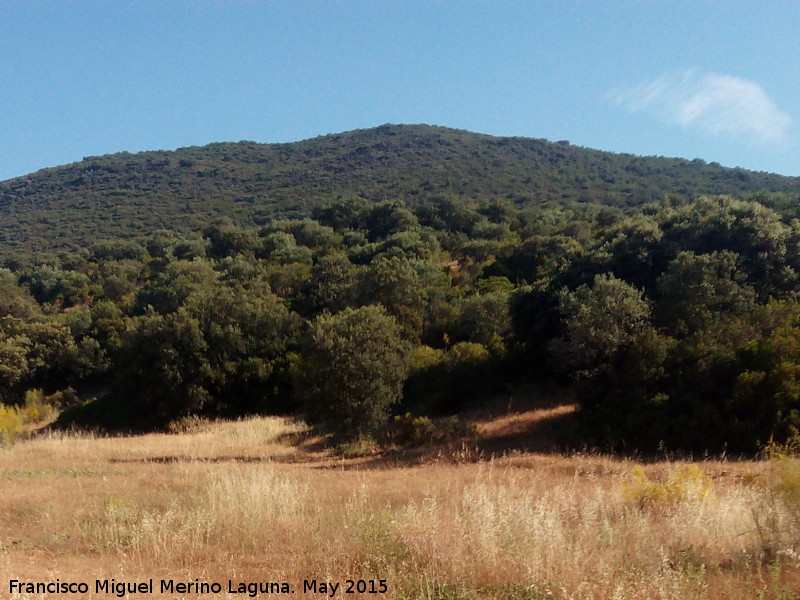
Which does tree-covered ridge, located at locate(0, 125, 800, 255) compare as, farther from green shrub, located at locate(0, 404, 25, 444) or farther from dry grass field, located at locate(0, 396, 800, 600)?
dry grass field, located at locate(0, 396, 800, 600)

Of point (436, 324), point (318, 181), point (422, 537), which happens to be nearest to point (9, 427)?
point (436, 324)

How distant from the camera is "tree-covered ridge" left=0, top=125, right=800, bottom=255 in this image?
80.0m

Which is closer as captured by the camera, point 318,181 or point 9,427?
point 9,427

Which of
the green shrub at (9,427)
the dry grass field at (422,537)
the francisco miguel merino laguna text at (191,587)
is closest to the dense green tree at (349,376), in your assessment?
the dry grass field at (422,537)

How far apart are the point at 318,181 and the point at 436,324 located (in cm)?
8328

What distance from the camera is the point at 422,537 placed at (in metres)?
5.24

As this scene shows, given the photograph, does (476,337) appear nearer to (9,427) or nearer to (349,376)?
(349,376)

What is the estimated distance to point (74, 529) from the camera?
20.8 ft

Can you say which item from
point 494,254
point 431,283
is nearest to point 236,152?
point 494,254

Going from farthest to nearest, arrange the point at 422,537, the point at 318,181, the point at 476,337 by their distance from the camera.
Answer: the point at 318,181
the point at 476,337
the point at 422,537

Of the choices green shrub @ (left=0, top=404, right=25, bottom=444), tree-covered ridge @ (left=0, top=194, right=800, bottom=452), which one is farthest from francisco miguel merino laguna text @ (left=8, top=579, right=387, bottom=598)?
green shrub @ (left=0, top=404, right=25, bottom=444)

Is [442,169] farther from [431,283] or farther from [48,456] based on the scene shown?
[48,456]

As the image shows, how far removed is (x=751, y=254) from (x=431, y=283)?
17.2 m

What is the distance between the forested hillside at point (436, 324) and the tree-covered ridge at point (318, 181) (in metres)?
20.7
